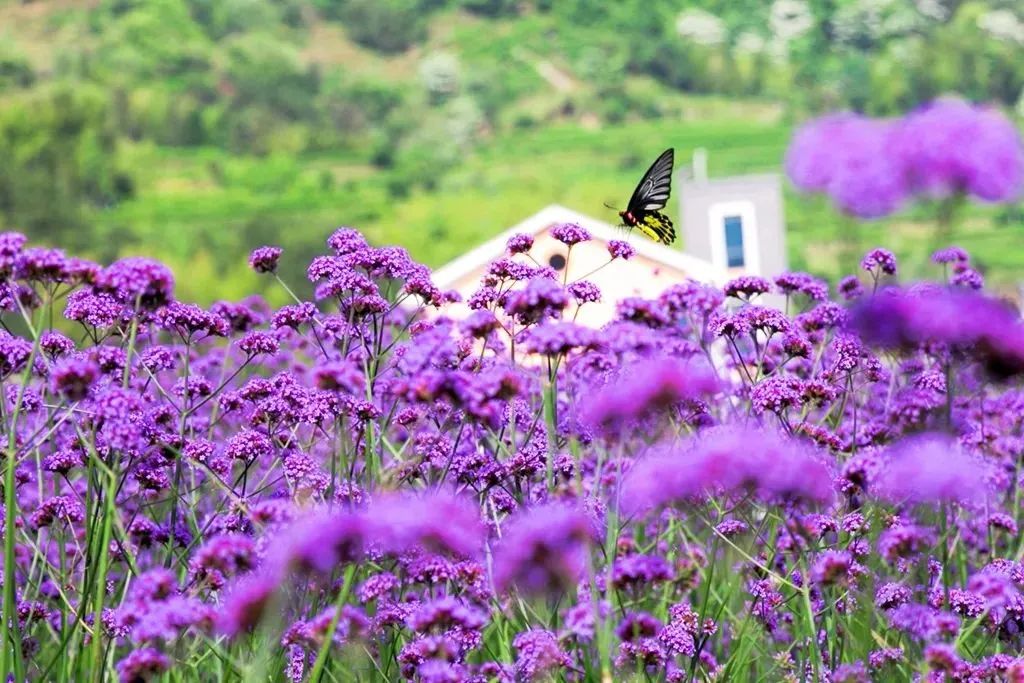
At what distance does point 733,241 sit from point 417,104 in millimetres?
38929

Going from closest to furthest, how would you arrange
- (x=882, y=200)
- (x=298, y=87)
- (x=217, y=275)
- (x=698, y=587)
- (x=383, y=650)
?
(x=882, y=200)
(x=383, y=650)
(x=698, y=587)
(x=217, y=275)
(x=298, y=87)

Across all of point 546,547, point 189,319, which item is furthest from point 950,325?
point 189,319

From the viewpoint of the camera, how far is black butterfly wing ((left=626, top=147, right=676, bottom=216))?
21.4 ft

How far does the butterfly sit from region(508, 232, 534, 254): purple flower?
2.42 m

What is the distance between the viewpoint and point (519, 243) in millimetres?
4043

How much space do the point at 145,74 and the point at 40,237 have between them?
1756cm

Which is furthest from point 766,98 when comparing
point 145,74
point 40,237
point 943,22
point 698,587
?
point 698,587

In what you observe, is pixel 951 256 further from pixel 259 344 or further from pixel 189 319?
pixel 189 319

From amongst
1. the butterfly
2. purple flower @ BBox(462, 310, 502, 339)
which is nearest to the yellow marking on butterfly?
the butterfly

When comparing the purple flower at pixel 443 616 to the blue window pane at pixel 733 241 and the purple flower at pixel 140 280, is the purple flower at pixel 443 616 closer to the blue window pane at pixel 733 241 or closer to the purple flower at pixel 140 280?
the purple flower at pixel 140 280

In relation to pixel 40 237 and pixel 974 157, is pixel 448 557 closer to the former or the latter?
pixel 974 157

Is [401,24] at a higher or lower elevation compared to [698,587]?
lower

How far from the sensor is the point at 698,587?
5.39 meters

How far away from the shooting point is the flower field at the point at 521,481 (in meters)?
2.75
